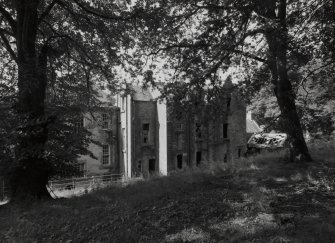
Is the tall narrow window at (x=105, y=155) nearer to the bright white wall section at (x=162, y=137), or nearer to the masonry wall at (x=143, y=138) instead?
the masonry wall at (x=143, y=138)

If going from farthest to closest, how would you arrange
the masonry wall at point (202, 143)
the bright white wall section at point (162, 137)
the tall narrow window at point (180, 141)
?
the tall narrow window at point (180, 141) → the masonry wall at point (202, 143) → the bright white wall section at point (162, 137)

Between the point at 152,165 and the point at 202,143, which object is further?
the point at 202,143

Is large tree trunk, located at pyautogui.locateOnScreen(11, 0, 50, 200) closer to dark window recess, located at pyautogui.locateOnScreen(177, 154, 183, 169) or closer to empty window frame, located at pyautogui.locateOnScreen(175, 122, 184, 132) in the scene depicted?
empty window frame, located at pyautogui.locateOnScreen(175, 122, 184, 132)

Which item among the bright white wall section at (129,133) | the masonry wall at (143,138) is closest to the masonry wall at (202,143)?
the masonry wall at (143,138)

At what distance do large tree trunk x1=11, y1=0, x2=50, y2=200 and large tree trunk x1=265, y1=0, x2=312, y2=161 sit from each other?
260 inches

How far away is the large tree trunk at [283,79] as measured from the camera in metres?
6.57

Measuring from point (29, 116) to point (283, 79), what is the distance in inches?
329

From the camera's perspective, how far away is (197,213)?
6.66m

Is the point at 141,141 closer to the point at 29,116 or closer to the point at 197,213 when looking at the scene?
the point at 29,116

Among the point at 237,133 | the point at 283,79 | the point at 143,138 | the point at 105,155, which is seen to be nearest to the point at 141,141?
the point at 143,138

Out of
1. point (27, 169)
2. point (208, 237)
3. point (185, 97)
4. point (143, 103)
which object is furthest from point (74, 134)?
point (143, 103)

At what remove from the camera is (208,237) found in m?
5.46

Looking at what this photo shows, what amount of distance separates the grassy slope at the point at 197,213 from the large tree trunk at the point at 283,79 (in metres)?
1.41

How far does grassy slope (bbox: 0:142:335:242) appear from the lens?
18.0 ft
